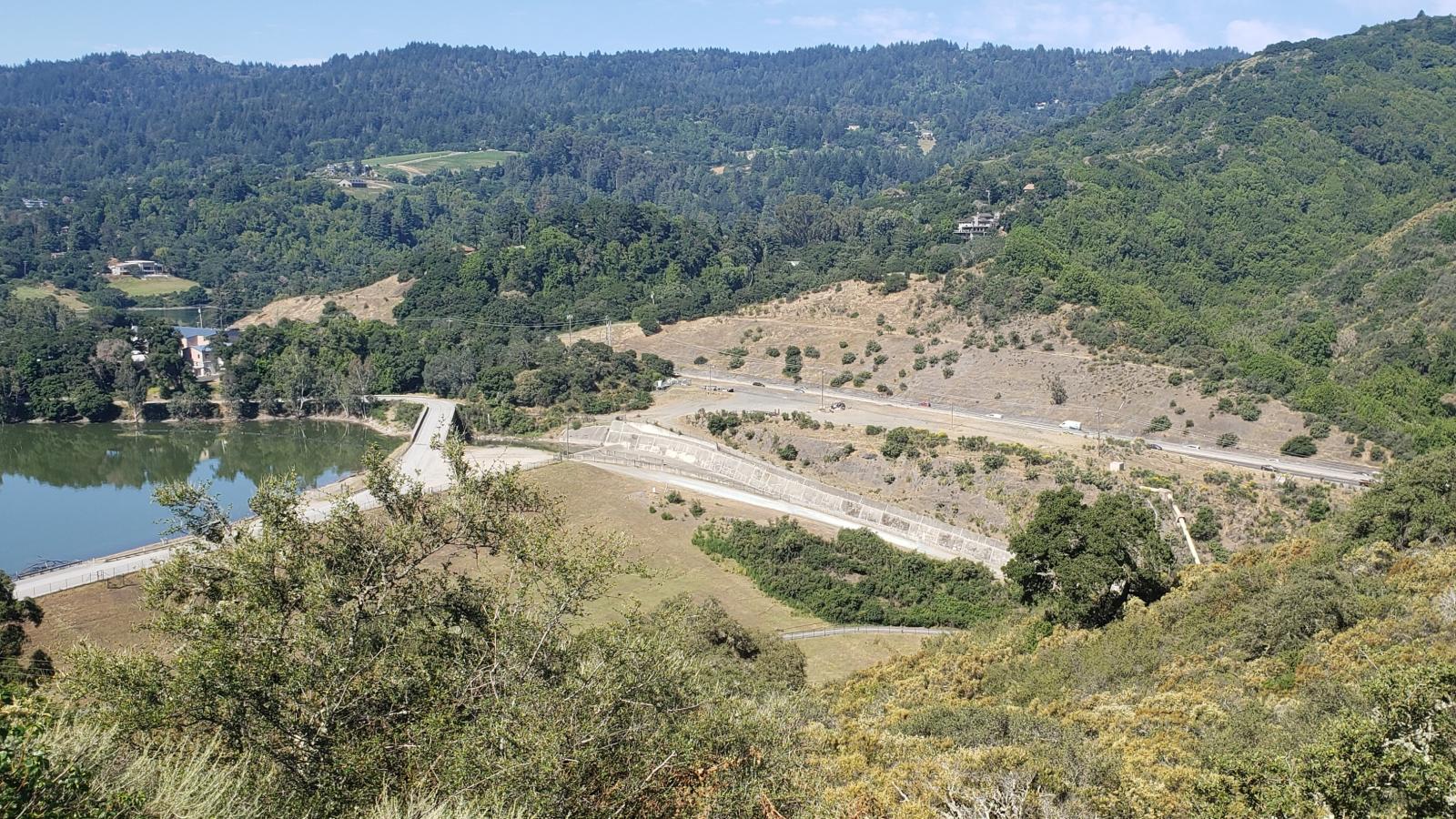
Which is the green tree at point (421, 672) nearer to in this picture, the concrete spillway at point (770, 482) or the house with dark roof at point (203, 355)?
the concrete spillway at point (770, 482)

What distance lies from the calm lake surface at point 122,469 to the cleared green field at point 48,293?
39.2 meters

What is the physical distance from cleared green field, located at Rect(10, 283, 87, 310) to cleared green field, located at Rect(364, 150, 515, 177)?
62.7m

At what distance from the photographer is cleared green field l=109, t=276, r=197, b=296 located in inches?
4087

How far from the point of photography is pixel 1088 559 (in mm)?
24297

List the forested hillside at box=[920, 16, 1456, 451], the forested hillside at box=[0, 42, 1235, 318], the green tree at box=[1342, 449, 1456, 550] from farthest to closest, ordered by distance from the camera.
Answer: the forested hillside at box=[0, 42, 1235, 318], the forested hillside at box=[920, 16, 1456, 451], the green tree at box=[1342, 449, 1456, 550]

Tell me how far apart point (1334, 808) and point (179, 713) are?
10400 millimetres

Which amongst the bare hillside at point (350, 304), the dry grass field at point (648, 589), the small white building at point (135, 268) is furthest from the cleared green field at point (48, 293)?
the dry grass field at point (648, 589)

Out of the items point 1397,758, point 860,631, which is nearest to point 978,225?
point 860,631

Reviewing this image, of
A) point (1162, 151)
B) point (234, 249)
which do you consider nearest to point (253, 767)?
point (1162, 151)

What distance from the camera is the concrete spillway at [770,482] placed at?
38156 millimetres

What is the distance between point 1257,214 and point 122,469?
74.8 meters

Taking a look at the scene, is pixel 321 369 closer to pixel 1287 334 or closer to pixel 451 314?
pixel 451 314

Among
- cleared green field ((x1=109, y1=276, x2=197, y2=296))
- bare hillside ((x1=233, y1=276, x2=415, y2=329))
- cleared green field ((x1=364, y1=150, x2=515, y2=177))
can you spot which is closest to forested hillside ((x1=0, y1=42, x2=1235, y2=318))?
cleared green field ((x1=109, y1=276, x2=197, y2=296))

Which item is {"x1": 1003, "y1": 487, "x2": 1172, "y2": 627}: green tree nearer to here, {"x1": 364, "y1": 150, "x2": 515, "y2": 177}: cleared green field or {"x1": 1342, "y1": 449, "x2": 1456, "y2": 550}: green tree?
{"x1": 1342, "y1": 449, "x2": 1456, "y2": 550}: green tree
